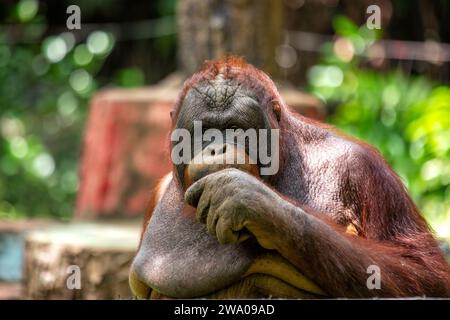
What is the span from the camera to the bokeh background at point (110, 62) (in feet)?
34.4

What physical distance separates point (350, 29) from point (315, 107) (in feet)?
11.5

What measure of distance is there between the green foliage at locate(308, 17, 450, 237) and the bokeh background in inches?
1.2

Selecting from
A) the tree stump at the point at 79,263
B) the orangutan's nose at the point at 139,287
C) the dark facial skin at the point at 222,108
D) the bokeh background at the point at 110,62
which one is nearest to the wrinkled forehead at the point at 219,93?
the dark facial skin at the point at 222,108

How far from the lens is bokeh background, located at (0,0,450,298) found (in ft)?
34.4

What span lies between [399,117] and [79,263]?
4482 millimetres

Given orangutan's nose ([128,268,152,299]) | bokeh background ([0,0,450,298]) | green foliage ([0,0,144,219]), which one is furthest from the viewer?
green foliage ([0,0,144,219])

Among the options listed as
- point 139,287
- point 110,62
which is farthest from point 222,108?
point 110,62

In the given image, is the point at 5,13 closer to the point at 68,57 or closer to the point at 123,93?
the point at 68,57

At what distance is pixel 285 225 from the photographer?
3.04 meters

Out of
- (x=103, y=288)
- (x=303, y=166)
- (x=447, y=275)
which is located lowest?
(x=103, y=288)

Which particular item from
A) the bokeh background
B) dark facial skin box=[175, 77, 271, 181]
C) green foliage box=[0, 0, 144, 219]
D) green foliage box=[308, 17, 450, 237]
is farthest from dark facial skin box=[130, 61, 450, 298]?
green foliage box=[0, 0, 144, 219]

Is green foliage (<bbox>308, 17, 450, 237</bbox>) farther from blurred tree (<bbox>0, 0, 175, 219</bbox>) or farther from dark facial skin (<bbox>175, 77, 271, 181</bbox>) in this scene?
dark facial skin (<bbox>175, 77, 271, 181</bbox>)
